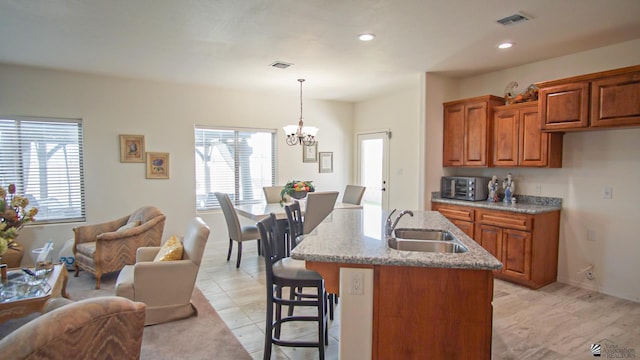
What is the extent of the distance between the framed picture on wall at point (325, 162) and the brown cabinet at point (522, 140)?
3232 mm

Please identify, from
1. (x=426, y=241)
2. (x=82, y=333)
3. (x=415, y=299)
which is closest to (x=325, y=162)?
(x=426, y=241)

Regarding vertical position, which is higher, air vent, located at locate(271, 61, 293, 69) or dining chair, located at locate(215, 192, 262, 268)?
air vent, located at locate(271, 61, 293, 69)

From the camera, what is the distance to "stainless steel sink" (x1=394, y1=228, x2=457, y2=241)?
8.57ft

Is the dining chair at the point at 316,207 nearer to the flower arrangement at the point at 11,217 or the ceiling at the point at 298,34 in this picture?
the ceiling at the point at 298,34

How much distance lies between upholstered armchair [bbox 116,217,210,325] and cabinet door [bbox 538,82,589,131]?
3676 millimetres

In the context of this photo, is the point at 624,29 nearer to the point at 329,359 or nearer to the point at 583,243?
the point at 583,243

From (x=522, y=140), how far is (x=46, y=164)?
6092 millimetres

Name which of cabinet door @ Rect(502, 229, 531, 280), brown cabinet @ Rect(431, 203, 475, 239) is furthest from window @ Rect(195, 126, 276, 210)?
cabinet door @ Rect(502, 229, 531, 280)

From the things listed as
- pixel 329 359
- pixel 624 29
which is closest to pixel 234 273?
pixel 329 359

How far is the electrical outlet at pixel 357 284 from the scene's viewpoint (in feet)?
6.32

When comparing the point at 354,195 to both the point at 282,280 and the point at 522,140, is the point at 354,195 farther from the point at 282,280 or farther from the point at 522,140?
the point at 282,280

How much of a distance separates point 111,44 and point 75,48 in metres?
0.48

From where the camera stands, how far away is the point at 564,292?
3.78 meters

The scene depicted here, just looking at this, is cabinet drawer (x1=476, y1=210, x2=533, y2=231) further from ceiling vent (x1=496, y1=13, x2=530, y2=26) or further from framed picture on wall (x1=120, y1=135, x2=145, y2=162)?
framed picture on wall (x1=120, y1=135, x2=145, y2=162)
